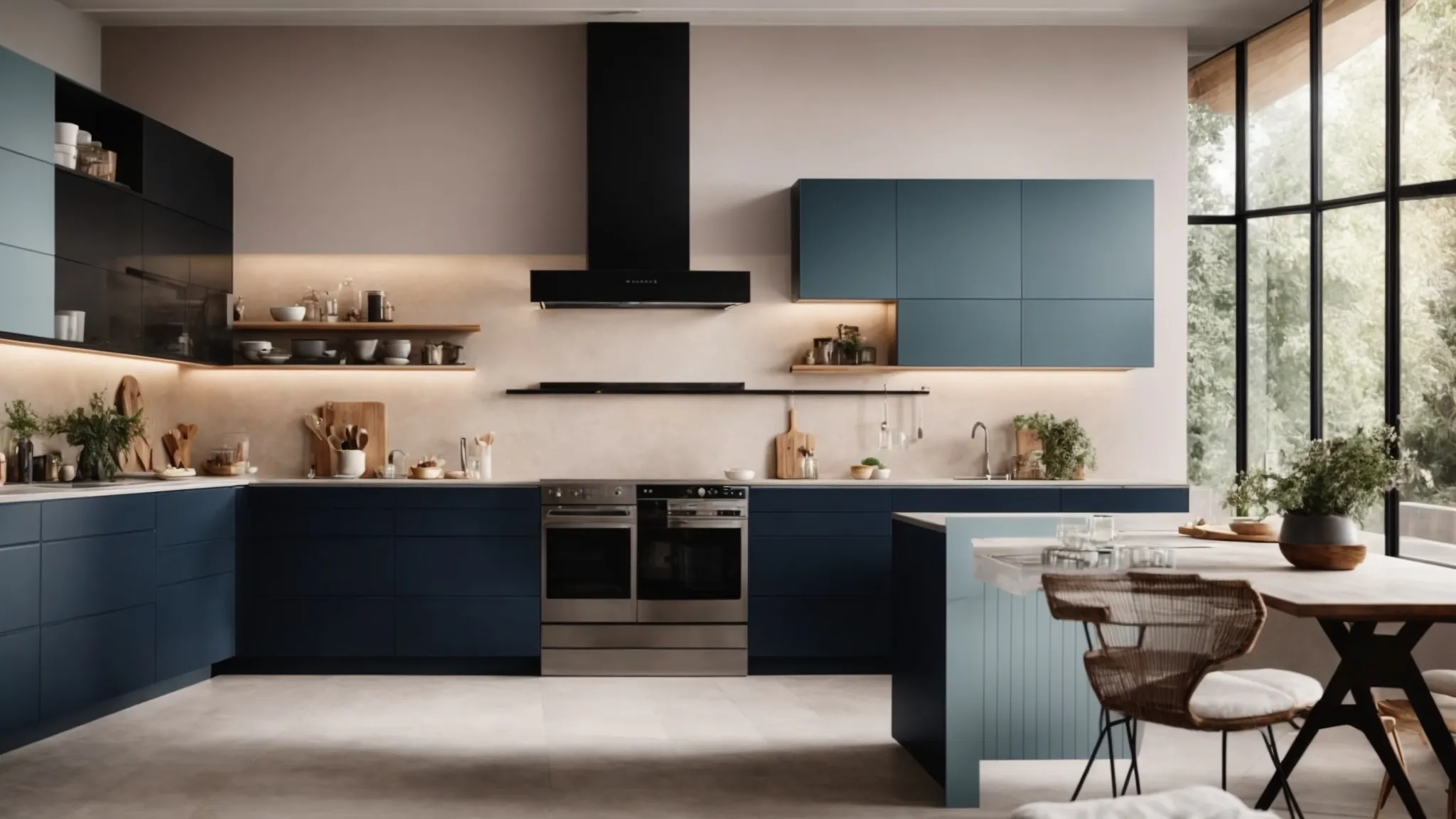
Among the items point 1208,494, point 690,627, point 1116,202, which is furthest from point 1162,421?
point 690,627

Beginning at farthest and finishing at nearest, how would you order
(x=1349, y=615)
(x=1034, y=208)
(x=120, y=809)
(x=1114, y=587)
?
(x=1034, y=208), (x=120, y=809), (x=1114, y=587), (x=1349, y=615)

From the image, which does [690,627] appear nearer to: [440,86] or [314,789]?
[314,789]

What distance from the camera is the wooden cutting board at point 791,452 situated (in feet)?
22.1

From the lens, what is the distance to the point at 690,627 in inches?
244

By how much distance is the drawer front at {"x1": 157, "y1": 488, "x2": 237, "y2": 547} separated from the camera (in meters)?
5.50

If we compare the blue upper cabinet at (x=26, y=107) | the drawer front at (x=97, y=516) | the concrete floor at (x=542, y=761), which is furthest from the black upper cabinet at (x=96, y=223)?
the concrete floor at (x=542, y=761)

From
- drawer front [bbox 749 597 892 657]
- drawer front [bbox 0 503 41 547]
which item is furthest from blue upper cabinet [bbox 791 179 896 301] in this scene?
drawer front [bbox 0 503 41 547]

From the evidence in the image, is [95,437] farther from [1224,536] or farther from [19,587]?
[1224,536]

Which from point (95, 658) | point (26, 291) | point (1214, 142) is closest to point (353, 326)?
point (26, 291)

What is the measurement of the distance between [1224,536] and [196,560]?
444 cm

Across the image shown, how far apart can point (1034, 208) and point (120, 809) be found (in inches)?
195

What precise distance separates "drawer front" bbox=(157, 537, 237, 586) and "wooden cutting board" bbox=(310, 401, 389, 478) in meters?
0.83

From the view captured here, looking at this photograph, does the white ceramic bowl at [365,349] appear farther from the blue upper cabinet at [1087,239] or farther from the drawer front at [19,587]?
the blue upper cabinet at [1087,239]

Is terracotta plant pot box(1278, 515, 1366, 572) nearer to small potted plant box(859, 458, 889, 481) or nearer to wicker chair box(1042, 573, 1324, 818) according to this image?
wicker chair box(1042, 573, 1324, 818)
